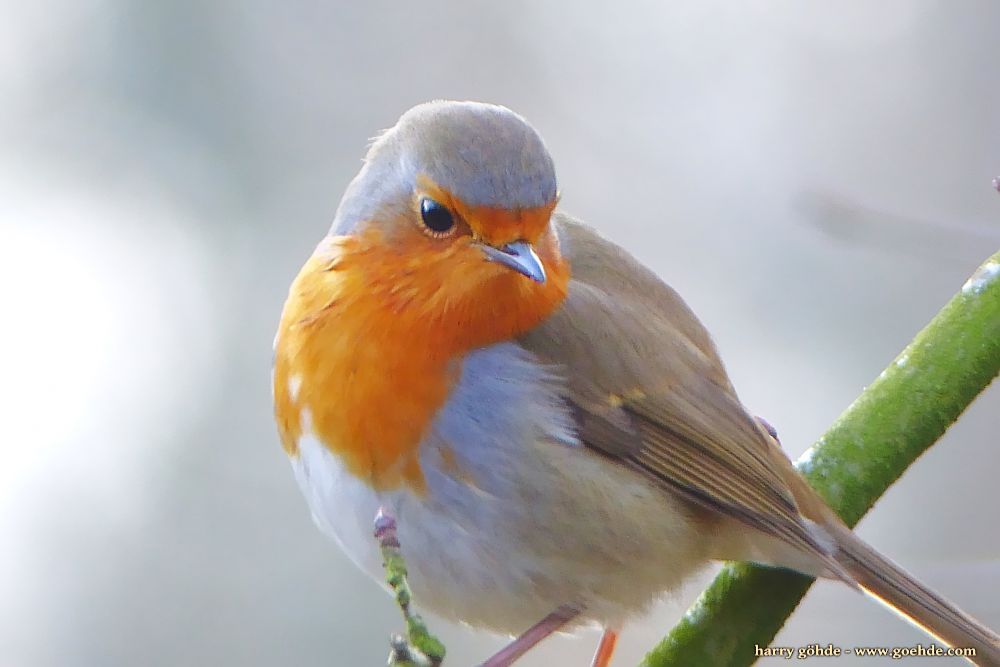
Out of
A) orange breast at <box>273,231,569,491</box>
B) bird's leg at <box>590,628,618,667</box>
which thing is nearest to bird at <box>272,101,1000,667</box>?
orange breast at <box>273,231,569,491</box>

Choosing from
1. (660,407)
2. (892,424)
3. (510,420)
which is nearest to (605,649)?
(660,407)

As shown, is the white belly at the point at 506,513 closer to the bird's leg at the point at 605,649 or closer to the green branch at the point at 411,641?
the bird's leg at the point at 605,649

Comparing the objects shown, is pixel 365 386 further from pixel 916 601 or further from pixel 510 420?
pixel 916 601

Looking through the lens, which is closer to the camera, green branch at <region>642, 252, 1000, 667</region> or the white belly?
the white belly

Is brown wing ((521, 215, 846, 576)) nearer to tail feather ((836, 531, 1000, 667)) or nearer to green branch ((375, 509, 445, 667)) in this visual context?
tail feather ((836, 531, 1000, 667))

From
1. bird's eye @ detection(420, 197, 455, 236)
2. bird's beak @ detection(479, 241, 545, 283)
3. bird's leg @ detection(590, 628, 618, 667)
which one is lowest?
bird's leg @ detection(590, 628, 618, 667)

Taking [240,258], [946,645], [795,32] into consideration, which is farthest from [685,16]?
[946,645]
